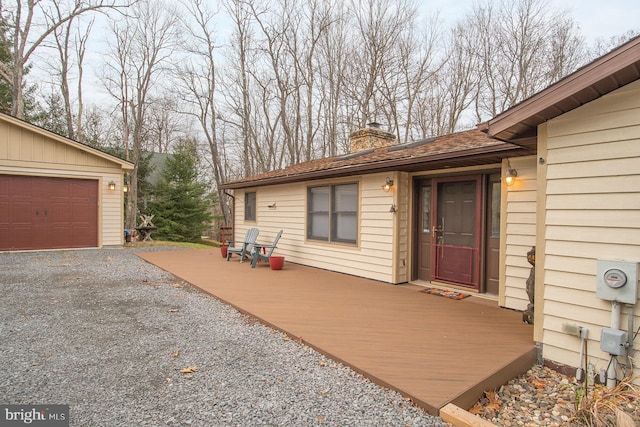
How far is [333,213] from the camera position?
6.76 meters

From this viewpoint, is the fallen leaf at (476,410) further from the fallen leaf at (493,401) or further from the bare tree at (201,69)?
the bare tree at (201,69)

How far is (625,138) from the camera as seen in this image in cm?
247

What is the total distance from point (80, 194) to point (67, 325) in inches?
304

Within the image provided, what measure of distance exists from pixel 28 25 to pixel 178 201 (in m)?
8.55

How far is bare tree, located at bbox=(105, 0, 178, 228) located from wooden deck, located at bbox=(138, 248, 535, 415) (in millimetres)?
12653

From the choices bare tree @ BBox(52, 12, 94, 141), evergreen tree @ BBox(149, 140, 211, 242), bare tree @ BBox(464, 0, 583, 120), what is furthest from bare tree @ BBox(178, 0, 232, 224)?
bare tree @ BBox(464, 0, 583, 120)

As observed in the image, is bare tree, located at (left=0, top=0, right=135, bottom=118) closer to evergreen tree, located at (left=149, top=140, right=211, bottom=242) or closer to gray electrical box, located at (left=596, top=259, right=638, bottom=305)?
evergreen tree, located at (left=149, top=140, right=211, bottom=242)

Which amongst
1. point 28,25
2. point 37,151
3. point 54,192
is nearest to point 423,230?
point 54,192

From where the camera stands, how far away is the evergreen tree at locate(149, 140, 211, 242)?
16.6m

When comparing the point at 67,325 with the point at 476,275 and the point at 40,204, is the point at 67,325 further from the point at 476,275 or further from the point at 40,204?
the point at 40,204

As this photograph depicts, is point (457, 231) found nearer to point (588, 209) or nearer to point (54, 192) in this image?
point (588, 209)

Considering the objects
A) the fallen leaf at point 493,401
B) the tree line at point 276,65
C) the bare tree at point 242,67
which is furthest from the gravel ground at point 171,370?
the bare tree at point 242,67

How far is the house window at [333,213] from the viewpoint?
21.0 ft

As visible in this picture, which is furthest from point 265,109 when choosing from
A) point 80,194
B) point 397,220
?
point 397,220
